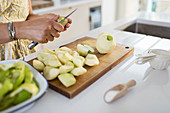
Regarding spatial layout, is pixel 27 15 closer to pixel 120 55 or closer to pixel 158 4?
pixel 120 55

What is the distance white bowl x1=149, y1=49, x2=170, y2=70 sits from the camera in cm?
72

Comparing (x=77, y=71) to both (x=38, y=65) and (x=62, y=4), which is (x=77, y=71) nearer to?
(x=38, y=65)

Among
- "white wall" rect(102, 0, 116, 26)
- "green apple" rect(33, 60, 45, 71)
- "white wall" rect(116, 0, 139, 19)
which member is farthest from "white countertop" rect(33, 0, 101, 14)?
"green apple" rect(33, 60, 45, 71)

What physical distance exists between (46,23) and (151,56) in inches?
18.7

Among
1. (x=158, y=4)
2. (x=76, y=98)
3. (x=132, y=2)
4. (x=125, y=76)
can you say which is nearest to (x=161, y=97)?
(x=125, y=76)

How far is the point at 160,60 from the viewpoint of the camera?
730 millimetres

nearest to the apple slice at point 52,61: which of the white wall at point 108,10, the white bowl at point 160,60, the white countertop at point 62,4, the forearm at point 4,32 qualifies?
the forearm at point 4,32

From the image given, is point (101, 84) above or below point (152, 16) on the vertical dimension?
below

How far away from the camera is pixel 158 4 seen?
112 inches

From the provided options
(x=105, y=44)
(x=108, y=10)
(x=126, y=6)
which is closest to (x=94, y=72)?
(x=105, y=44)

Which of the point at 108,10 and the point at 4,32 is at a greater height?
the point at 4,32

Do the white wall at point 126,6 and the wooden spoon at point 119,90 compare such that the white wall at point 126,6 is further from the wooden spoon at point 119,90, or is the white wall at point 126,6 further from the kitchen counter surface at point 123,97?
the wooden spoon at point 119,90

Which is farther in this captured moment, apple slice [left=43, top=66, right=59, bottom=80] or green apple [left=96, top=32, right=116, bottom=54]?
green apple [left=96, top=32, right=116, bottom=54]

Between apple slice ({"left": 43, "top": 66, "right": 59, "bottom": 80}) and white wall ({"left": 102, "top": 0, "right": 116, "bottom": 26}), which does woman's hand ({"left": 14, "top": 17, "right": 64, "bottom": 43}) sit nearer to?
apple slice ({"left": 43, "top": 66, "right": 59, "bottom": 80})
